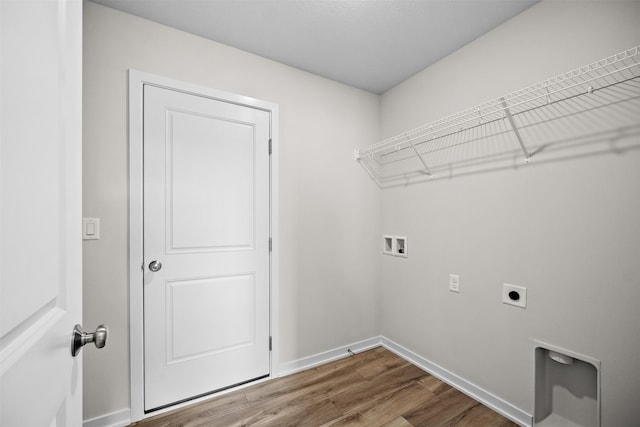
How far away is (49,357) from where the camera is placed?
0.48 meters

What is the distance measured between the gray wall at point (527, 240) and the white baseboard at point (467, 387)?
0.15 ft

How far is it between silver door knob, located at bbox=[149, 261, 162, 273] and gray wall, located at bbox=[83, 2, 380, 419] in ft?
0.46

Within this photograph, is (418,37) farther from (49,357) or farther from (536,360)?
(49,357)

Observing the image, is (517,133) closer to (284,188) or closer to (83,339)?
(284,188)

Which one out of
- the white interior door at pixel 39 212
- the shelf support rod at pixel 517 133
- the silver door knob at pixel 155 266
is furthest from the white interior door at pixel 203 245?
the shelf support rod at pixel 517 133

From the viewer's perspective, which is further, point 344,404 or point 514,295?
point 344,404

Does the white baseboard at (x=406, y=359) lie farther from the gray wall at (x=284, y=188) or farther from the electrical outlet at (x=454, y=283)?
the electrical outlet at (x=454, y=283)

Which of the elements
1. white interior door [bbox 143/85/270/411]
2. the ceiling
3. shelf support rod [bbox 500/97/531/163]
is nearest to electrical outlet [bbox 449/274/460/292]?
shelf support rod [bbox 500/97/531/163]

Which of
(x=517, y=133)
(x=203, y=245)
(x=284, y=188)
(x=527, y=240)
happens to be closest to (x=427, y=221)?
(x=527, y=240)

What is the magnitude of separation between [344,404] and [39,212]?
192cm

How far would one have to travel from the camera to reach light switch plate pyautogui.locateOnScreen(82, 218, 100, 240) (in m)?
1.48

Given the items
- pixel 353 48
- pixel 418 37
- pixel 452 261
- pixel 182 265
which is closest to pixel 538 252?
pixel 452 261

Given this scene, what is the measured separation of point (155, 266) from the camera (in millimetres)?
1674

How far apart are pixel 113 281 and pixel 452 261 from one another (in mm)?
2218
